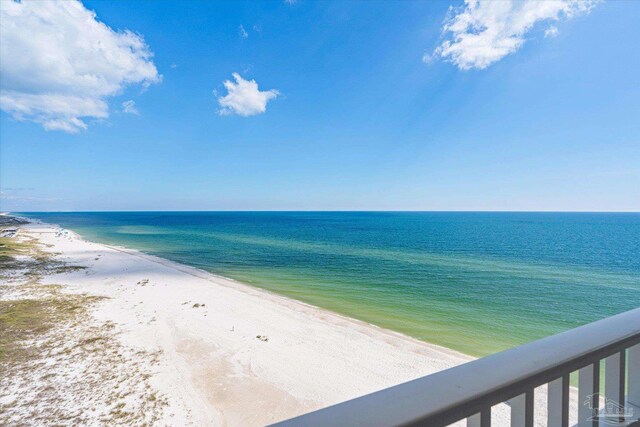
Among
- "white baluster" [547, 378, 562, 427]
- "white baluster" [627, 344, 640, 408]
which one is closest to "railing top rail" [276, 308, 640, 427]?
"white baluster" [547, 378, 562, 427]

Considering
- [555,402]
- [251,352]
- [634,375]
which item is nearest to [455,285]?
[251,352]

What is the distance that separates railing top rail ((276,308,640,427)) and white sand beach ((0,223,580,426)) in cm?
693

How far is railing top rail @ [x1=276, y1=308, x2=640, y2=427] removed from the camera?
2.56 feet

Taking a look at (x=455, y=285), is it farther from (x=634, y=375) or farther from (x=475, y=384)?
(x=475, y=384)

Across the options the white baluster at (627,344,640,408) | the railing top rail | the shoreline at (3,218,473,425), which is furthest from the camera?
the shoreline at (3,218,473,425)

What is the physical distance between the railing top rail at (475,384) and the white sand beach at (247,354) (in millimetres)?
6934

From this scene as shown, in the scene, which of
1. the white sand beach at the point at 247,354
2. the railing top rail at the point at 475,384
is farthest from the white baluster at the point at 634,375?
the white sand beach at the point at 247,354

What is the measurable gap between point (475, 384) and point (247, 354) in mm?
9971

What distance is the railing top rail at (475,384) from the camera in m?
0.78

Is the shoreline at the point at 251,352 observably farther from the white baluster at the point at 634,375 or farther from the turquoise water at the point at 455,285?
the white baluster at the point at 634,375

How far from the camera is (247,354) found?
9484 mm

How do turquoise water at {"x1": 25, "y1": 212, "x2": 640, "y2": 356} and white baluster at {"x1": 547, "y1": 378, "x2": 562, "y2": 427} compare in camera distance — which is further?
turquoise water at {"x1": 25, "y1": 212, "x2": 640, "y2": 356}

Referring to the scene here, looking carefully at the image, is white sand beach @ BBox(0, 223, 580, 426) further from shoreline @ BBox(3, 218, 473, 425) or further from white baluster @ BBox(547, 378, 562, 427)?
white baluster @ BBox(547, 378, 562, 427)

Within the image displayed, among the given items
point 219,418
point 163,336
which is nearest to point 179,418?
point 219,418
